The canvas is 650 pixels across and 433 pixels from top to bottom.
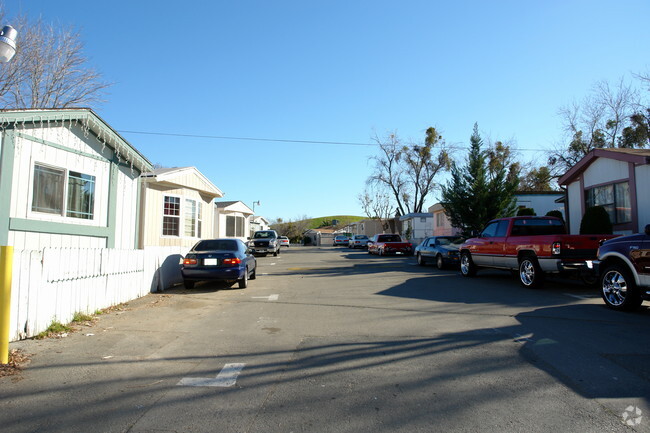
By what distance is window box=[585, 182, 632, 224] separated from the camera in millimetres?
14328

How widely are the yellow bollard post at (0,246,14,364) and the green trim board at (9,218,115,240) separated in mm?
4344

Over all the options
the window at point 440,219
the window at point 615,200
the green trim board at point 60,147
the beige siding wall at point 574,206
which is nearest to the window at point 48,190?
the green trim board at point 60,147

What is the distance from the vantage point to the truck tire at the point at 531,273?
1076cm

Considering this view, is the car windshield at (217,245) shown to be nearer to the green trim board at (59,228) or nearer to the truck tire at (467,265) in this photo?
the green trim board at (59,228)

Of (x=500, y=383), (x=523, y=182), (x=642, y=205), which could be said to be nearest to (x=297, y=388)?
(x=500, y=383)

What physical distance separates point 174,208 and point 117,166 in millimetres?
7054

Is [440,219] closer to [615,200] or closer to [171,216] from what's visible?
[615,200]

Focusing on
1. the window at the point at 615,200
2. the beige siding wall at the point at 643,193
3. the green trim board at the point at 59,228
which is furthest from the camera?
Answer: the window at the point at 615,200

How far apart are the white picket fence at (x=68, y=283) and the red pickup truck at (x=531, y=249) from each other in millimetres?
9696

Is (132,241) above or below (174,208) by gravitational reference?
below

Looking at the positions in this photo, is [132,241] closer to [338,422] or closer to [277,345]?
[277,345]

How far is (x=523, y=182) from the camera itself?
4359 centimetres

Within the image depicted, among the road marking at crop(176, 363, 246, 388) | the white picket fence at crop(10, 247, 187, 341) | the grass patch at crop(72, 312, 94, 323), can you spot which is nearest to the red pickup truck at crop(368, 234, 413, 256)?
the white picket fence at crop(10, 247, 187, 341)

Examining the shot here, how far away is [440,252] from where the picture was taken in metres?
17.5
